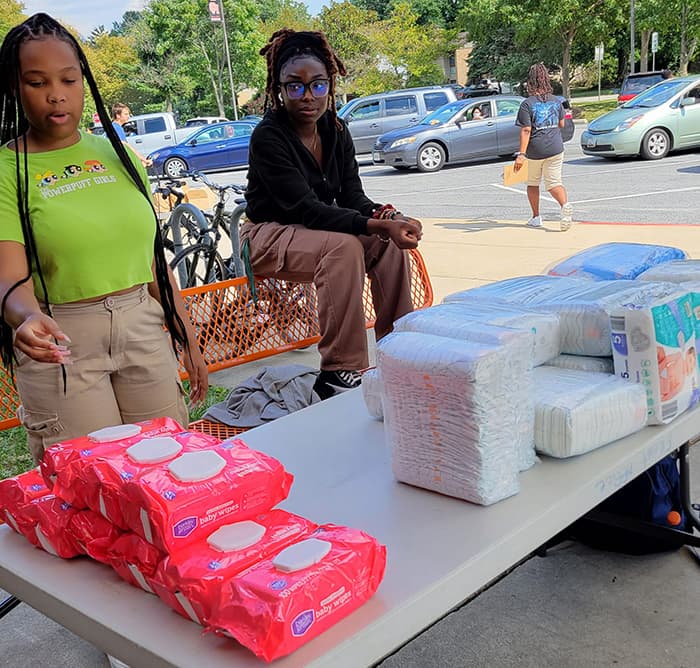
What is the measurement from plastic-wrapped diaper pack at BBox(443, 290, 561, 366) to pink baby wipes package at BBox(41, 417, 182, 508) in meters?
0.77

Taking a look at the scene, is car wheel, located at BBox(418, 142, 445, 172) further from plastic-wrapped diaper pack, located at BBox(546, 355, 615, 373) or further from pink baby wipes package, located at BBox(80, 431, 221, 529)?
pink baby wipes package, located at BBox(80, 431, 221, 529)

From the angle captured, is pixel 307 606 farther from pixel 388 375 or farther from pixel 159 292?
pixel 159 292

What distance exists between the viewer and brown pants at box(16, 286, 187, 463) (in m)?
2.15

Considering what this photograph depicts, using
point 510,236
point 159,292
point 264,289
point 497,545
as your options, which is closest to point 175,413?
point 159,292

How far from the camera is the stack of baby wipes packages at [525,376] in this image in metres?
1.60

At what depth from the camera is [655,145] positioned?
1505 cm

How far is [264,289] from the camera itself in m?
4.46

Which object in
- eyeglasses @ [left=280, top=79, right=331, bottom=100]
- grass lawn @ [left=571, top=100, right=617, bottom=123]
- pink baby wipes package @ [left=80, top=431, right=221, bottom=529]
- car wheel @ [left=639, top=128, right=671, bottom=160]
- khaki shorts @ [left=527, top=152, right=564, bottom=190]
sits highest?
eyeglasses @ [left=280, top=79, right=331, bottom=100]

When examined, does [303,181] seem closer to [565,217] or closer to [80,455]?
[80,455]

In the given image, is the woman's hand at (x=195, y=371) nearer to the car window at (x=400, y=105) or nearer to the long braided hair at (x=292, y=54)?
the long braided hair at (x=292, y=54)

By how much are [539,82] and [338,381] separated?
20.9 ft

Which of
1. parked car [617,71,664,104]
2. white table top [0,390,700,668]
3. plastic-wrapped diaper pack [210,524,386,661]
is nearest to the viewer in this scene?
plastic-wrapped diaper pack [210,524,386,661]

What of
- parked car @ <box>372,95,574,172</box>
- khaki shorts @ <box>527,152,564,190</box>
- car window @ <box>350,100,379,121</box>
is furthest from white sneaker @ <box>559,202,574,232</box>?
car window @ <box>350,100,379,121</box>

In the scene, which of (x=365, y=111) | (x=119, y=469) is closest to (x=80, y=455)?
(x=119, y=469)
